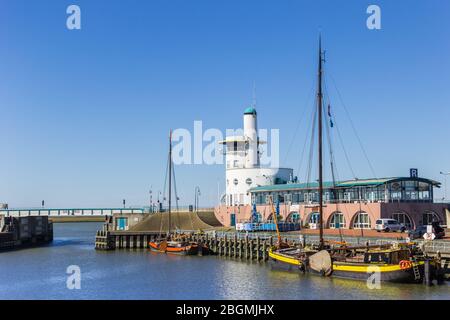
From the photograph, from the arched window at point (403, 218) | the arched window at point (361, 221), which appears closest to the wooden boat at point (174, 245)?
the arched window at point (361, 221)

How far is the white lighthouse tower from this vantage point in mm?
95000

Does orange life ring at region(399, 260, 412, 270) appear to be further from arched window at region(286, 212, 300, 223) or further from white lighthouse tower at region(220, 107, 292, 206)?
white lighthouse tower at region(220, 107, 292, 206)

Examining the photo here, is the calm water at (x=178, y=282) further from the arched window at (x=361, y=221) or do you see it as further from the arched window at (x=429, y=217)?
the arched window at (x=429, y=217)

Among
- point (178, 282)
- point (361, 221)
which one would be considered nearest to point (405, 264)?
point (178, 282)

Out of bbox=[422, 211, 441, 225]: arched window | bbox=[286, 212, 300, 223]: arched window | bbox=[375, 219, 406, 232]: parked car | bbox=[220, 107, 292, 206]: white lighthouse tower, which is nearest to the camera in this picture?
bbox=[375, 219, 406, 232]: parked car

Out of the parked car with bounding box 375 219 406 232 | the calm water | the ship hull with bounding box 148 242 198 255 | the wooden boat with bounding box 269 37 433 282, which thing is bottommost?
the calm water

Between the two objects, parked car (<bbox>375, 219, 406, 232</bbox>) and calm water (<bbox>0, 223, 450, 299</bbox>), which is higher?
parked car (<bbox>375, 219, 406, 232</bbox>)

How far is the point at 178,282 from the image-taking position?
4625 cm

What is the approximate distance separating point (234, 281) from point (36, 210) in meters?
128

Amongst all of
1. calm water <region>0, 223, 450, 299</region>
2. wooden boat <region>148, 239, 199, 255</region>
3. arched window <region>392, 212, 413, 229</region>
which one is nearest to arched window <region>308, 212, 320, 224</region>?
arched window <region>392, 212, 413, 229</region>

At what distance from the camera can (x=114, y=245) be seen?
85.5m

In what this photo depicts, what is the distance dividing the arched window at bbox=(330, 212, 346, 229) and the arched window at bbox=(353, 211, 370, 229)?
2046 millimetres
